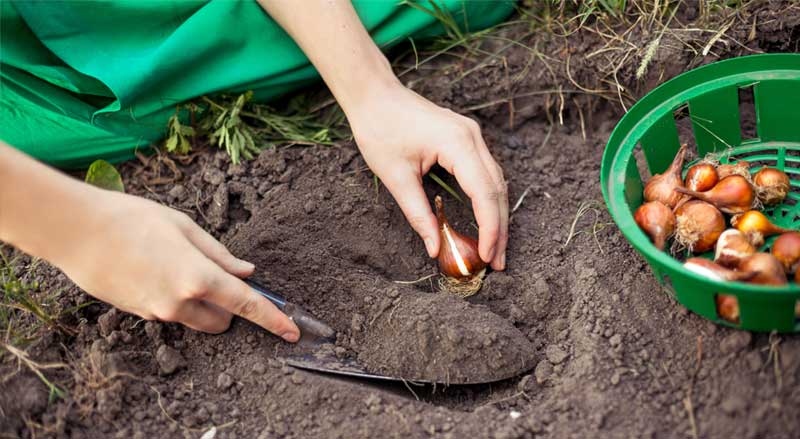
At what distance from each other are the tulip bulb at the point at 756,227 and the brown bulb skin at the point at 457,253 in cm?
59

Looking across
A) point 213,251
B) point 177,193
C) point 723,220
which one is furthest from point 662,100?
point 177,193

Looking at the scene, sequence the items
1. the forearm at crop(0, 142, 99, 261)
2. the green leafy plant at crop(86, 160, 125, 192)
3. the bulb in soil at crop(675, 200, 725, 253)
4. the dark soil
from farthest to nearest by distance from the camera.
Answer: the green leafy plant at crop(86, 160, 125, 192)
the bulb in soil at crop(675, 200, 725, 253)
the dark soil
the forearm at crop(0, 142, 99, 261)

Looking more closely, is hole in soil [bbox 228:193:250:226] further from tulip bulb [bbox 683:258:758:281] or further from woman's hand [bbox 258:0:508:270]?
tulip bulb [bbox 683:258:758:281]

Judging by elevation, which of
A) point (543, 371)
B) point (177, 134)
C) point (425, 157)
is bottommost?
point (543, 371)

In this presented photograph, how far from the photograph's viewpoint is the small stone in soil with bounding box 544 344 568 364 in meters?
1.62

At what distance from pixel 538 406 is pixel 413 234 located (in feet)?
1.86

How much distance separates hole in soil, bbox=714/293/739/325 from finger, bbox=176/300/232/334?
103cm

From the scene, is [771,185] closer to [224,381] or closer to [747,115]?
[747,115]

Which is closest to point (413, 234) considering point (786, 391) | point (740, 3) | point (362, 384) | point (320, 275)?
point (320, 275)

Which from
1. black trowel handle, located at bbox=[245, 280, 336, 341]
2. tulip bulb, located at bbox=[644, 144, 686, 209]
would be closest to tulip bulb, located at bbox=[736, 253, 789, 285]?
tulip bulb, located at bbox=[644, 144, 686, 209]

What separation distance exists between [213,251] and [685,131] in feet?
4.20

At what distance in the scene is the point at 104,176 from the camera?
1.99 m

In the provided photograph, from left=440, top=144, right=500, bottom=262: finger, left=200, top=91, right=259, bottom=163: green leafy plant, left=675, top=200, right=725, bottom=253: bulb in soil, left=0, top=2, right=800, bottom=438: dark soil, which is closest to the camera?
left=0, top=2, right=800, bottom=438: dark soil

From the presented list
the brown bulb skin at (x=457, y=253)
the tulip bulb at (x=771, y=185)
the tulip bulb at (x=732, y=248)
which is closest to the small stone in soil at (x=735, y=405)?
the tulip bulb at (x=732, y=248)
